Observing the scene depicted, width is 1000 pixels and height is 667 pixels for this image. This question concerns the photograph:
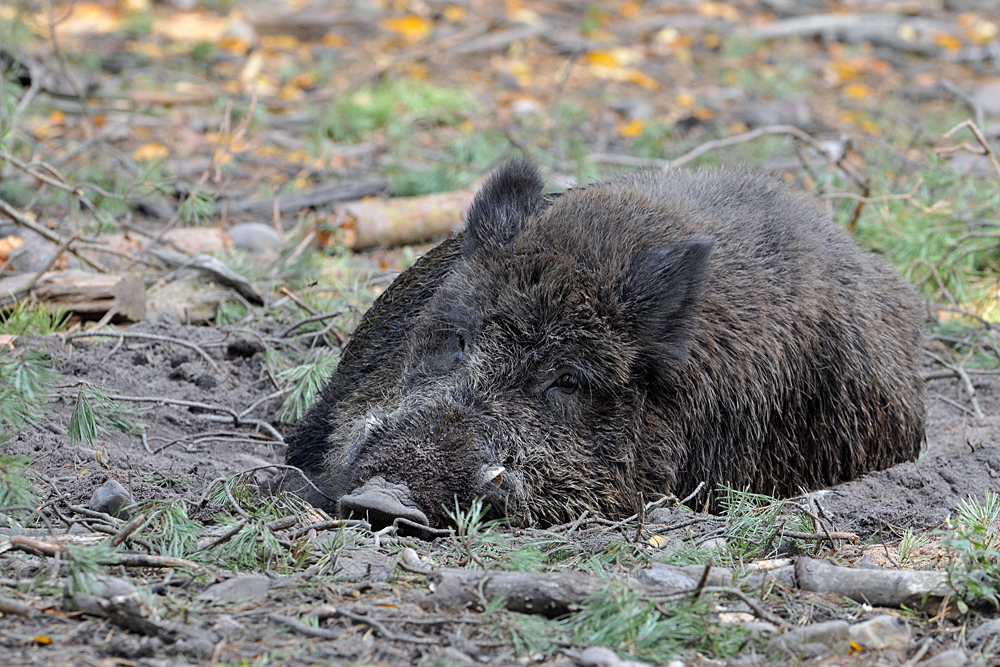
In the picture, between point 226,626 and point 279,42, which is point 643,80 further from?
point 226,626

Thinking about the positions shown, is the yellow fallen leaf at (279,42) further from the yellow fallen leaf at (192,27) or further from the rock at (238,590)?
the rock at (238,590)

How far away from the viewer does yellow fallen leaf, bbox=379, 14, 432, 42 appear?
43.2ft

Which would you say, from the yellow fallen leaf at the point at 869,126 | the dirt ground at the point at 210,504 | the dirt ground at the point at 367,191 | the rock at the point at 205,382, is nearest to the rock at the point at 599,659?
the dirt ground at the point at 367,191

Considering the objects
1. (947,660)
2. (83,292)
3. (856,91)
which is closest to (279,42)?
(856,91)

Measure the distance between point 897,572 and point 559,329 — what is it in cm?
162

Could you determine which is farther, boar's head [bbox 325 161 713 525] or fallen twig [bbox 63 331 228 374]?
fallen twig [bbox 63 331 228 374]

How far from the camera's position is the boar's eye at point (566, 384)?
4.29 m

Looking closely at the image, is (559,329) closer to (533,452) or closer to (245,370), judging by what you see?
(533,452)

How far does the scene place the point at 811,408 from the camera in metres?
4.90

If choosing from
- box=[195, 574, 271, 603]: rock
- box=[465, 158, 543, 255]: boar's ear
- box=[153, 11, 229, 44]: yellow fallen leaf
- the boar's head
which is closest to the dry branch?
box=[465, 158, 543, 255]: boar's ear

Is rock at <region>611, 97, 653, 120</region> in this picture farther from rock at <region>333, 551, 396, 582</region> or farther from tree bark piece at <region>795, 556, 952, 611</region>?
rock at <region>333, 551, 396, 582</region>

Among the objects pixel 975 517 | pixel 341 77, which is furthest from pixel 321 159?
pixel 975 517

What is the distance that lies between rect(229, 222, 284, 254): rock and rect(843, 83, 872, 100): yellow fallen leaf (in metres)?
8.14

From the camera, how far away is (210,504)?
3852 mm
